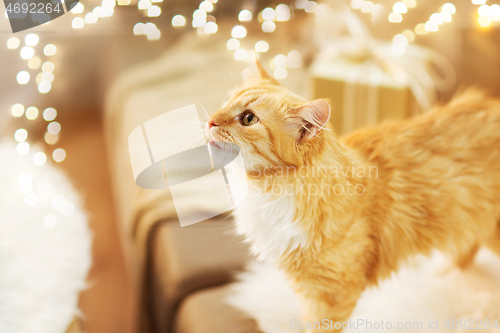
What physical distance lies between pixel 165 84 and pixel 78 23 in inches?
5.4

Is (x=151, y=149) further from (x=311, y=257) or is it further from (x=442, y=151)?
(x=442, y=151)

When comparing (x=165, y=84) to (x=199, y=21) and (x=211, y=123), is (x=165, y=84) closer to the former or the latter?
(x=199, y=21)

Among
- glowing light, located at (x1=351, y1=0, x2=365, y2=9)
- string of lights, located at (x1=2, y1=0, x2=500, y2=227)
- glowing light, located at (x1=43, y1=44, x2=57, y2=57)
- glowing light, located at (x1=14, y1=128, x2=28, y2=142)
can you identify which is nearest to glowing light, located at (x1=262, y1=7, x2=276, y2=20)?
string of lights, located at (x1=2, y1=0, x2=500, y2=227)

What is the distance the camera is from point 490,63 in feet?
2.31

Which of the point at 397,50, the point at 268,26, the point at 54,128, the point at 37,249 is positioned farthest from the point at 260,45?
the point at 37,249

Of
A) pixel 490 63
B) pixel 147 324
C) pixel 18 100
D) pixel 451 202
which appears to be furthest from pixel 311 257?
pixel 490 63

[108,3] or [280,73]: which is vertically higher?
[108,3]

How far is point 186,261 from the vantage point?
0.56 metres

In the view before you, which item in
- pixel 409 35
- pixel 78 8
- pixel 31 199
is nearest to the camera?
Result: pixel 78 8

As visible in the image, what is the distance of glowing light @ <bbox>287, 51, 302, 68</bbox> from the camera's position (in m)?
0.55

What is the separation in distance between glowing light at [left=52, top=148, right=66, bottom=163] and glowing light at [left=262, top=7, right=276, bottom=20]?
41 cm

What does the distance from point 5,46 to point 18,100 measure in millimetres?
77

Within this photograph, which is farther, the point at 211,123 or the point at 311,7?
the point at 311,7

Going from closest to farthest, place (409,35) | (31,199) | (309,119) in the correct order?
(309,119) < (31,199) < (409,35)
